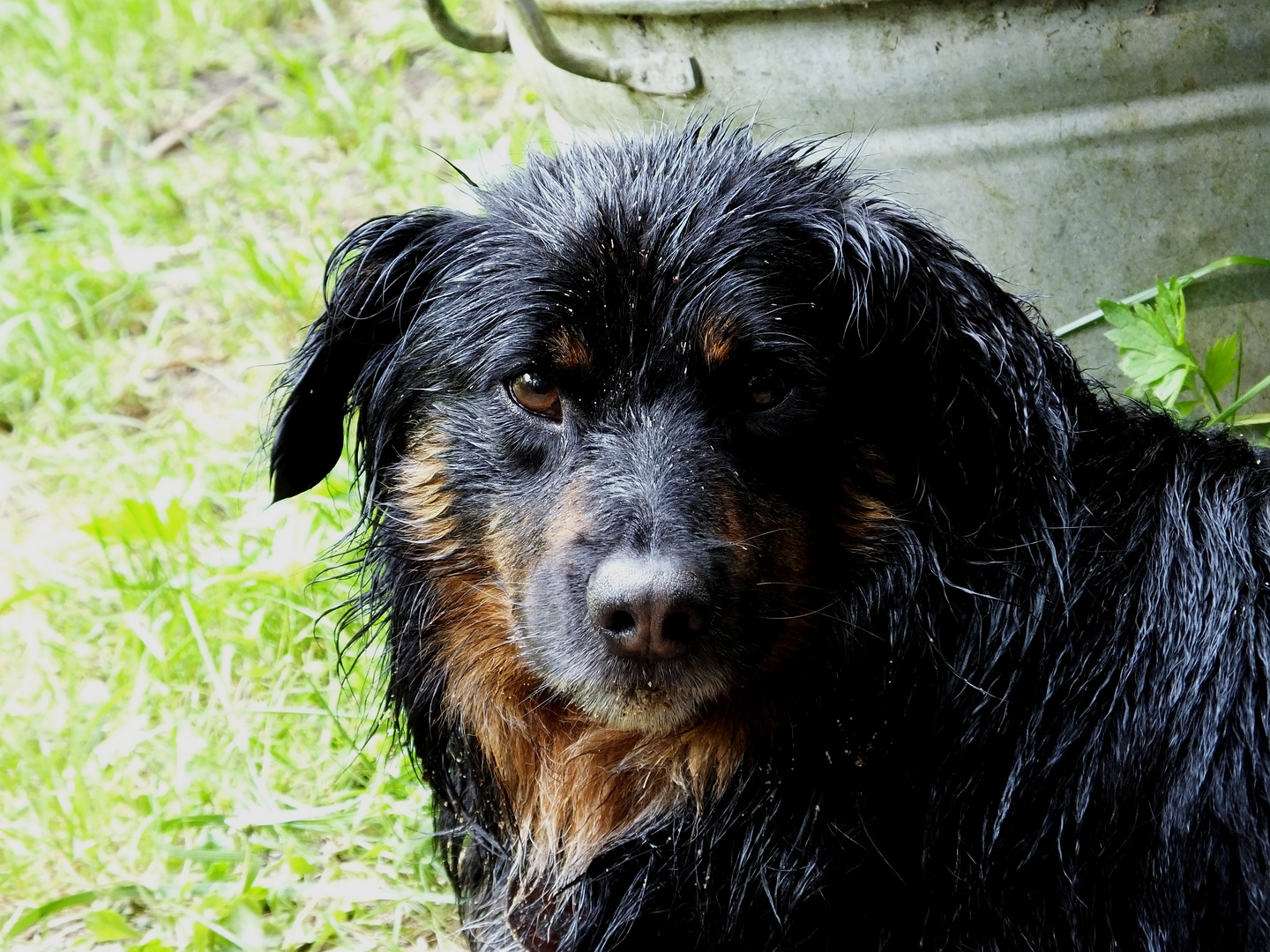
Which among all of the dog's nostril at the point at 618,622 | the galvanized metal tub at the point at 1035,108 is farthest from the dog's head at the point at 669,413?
the galvanized metal tub at the point at 1035,108

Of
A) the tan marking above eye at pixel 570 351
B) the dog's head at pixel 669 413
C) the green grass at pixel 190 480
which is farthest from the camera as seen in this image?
the green grass at pixel 190 480

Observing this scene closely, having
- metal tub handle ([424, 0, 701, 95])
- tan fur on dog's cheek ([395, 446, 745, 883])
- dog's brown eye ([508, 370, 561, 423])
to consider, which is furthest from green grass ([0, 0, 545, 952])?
dog's brown eye ([508, 370, 561, 423])

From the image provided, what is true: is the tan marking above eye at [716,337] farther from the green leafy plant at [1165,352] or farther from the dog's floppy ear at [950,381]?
the green leafy plant at [1165,352]

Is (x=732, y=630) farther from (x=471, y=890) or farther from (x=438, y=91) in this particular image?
(x=438, y=91)

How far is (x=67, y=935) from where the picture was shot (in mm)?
3326

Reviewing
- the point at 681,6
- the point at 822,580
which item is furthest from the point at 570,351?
the point at 681,6

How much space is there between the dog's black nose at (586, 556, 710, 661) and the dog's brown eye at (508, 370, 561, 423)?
1.35ft

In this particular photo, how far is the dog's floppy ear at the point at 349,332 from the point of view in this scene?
9.91 feet

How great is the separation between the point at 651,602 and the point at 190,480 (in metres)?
A: 2.76

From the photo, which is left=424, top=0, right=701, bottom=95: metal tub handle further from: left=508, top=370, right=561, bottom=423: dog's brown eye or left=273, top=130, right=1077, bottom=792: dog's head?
left=508, top=370, right=561, bottom=423: dog's brown eye

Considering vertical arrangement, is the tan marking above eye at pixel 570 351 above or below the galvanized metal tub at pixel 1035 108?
below

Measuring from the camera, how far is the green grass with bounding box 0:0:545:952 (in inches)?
135

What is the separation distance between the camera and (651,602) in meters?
2.41

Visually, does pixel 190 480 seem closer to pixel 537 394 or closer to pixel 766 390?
pixel 537 394
